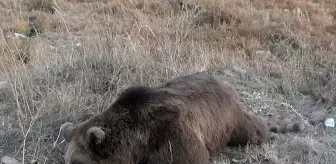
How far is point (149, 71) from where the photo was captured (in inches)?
270

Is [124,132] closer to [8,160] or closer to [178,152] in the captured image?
[178,152]

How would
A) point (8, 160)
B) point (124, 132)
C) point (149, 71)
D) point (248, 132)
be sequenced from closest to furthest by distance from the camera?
point (124, 132)
point (8, 160)
point (248, 132)
point (149, 71)

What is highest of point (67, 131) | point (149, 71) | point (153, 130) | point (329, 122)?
point (153, 130)

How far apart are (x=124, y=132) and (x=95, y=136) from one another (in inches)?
11.8

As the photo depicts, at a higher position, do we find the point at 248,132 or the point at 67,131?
the point at 67,131

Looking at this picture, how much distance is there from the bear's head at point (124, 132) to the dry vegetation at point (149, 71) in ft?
2.06

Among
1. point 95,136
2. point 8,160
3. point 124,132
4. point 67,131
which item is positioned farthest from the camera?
point 8,160

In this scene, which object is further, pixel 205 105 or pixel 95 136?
pixel 205 105

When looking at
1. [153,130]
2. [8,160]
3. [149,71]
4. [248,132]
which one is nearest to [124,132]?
[153,130]

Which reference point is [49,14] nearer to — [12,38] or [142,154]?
[12,38]

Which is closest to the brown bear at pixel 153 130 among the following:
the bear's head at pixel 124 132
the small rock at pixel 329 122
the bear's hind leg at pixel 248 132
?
the bear's head at pixel 124 132

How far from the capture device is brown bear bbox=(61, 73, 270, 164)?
4215mm

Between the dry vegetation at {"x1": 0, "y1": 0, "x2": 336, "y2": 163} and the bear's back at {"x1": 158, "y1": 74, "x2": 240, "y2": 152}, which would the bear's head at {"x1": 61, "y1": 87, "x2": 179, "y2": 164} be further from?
the dry vegetation at {"x1": 0, "y1": 0, "x2": 336, "y2": 163}

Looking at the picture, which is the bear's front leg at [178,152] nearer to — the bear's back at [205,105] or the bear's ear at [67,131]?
the bear's back at [205,105]
